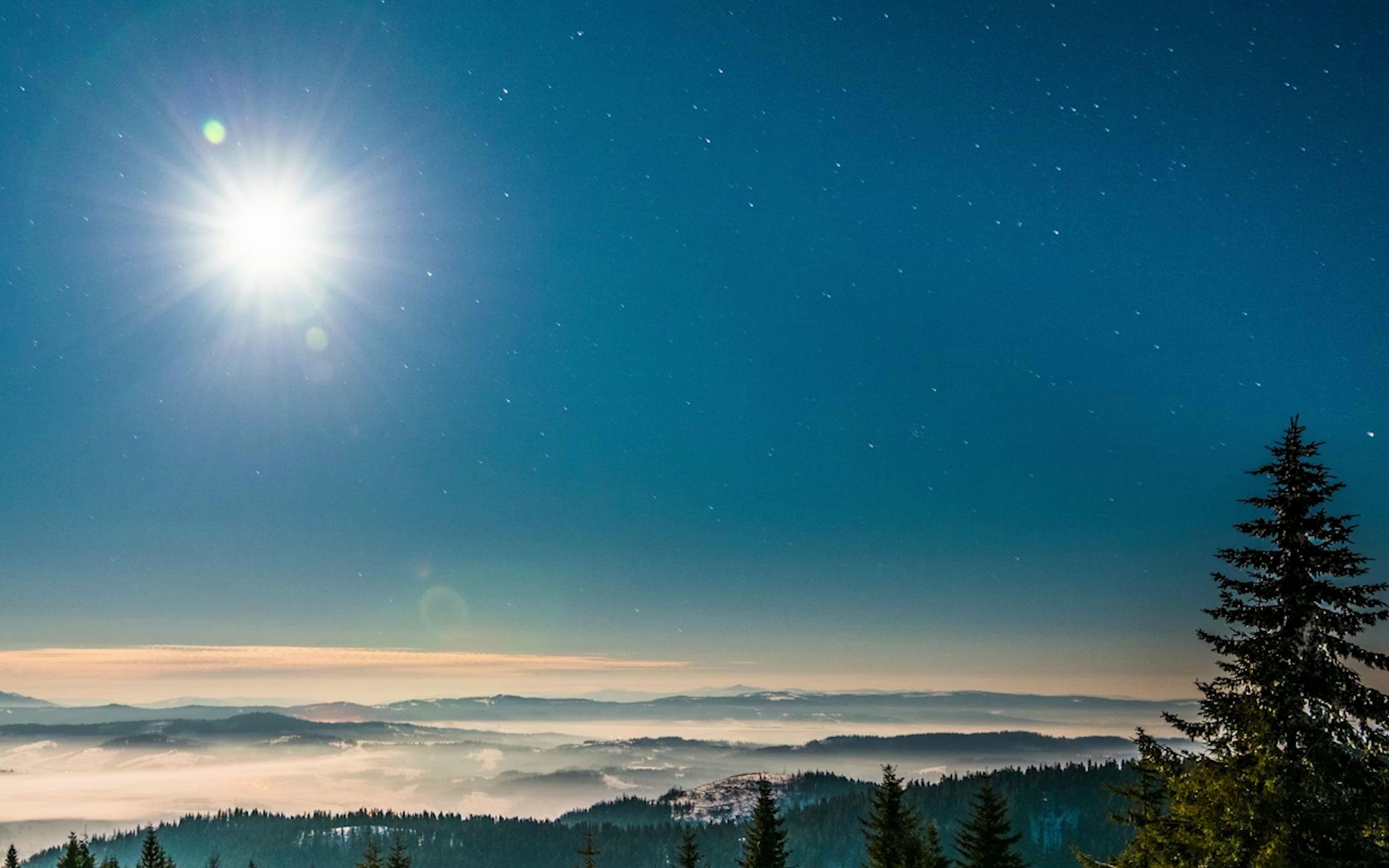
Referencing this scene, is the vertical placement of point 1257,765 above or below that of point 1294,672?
below

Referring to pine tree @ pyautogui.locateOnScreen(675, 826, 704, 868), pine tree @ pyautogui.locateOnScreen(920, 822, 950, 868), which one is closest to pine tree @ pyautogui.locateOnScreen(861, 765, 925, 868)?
pine tree @ pyautogui.locateOnScreen(920, 822, 950, 868)

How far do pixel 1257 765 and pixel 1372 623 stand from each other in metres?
2.72

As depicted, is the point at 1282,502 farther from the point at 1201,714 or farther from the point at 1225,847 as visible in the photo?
the point at 1225,847

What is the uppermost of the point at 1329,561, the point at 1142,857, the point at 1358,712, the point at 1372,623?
the point at 1329,561

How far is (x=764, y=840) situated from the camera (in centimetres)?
3656

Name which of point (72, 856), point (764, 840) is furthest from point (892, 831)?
point (72, 856)

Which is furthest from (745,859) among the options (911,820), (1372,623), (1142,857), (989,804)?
(1372,623)

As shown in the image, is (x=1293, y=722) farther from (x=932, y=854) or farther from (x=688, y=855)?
(x=688, y=855)

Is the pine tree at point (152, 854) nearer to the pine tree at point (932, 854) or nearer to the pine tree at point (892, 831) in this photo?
the pine tree at point (892, 831)

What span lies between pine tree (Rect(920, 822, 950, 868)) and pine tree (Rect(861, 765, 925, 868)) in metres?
0.20

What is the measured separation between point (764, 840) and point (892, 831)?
6.51 m

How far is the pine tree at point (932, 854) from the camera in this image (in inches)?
1292

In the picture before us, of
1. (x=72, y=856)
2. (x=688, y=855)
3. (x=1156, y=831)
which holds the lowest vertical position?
(x=72, y=856)

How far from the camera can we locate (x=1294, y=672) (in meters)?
12.1
